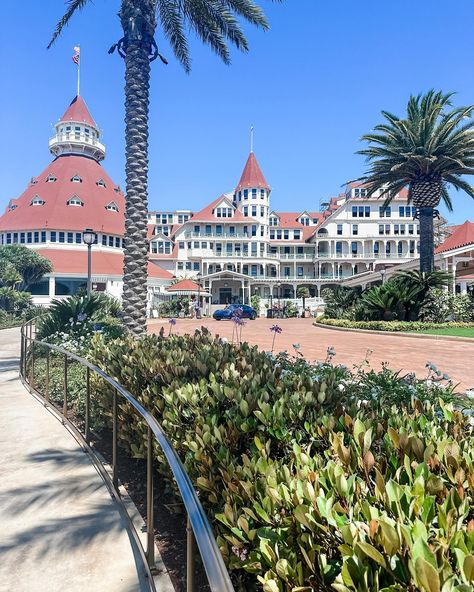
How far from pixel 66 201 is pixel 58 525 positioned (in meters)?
60.7

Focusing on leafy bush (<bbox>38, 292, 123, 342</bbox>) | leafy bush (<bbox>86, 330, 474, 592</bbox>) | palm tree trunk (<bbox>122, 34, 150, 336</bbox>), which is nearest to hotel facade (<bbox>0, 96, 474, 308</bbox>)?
leafy bush (<bbox>38, 292, 123, 342</bbox>)

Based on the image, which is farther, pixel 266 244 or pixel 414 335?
pixel 266 244

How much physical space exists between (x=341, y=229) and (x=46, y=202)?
42713 millimetres

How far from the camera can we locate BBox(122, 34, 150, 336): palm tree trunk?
1100cm

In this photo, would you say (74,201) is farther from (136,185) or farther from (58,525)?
(58,525)

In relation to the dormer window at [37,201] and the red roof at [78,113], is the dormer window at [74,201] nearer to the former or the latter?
the dormer window at [37,201]

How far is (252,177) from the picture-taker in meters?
69.6

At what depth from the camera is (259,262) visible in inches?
2603

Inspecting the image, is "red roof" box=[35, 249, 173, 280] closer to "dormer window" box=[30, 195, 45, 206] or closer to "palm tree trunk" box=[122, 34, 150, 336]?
"dormer window" box=[30, 195, 45, 206]

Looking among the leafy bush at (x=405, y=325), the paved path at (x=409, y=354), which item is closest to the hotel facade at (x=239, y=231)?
the leafy bush at (x=405, y=325)

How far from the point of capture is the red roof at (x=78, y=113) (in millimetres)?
67812

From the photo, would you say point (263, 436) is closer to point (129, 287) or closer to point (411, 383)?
point (411, 383)

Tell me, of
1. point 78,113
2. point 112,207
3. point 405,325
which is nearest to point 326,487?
point 405,325

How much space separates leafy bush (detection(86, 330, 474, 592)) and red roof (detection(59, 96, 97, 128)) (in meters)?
74.1
